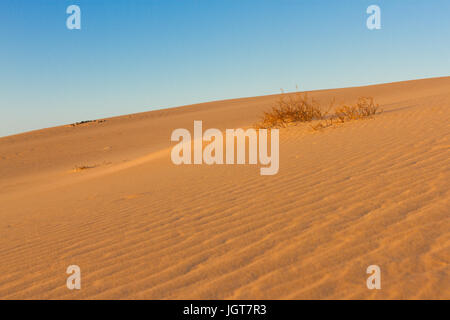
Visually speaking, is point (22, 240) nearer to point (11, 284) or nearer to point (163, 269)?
point (11, 284)

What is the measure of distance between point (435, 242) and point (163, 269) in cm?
186

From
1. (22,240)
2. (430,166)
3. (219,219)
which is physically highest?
(430,166)

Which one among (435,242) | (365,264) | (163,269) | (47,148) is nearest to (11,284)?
(163,269)

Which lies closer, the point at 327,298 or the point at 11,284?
the point at 327,298

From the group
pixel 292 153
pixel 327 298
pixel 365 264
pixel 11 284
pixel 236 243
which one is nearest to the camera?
pixel 327 298

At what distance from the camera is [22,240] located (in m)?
4.01

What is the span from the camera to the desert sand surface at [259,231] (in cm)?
233

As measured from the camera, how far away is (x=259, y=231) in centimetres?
320

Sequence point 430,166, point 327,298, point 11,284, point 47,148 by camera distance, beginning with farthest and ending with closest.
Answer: point 47,148 → point 430,166 → point 11,284 → point 327,298

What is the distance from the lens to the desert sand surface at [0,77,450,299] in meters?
2.33

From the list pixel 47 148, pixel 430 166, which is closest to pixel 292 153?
pixel 430 166

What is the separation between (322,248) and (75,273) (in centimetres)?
181

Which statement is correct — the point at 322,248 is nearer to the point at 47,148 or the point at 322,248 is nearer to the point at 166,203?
the point at 166,203
